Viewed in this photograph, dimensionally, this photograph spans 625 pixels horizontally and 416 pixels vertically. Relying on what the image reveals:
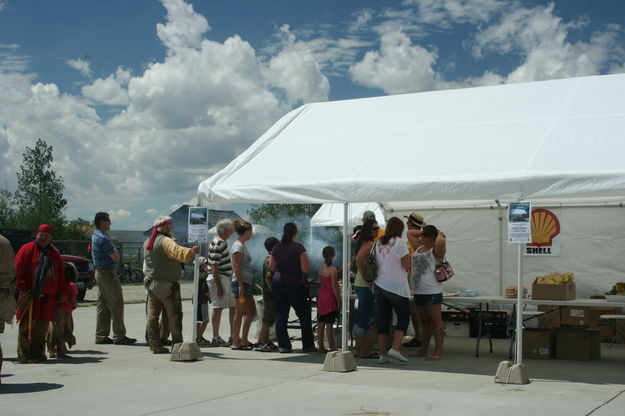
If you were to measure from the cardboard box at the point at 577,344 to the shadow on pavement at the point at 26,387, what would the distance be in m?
6.17

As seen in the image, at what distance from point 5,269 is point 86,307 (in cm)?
1122

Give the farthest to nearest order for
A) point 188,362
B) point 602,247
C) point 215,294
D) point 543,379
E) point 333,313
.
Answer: point 602,247 < point 215,294 < point 333,313 < point 188,362 < point 543,379

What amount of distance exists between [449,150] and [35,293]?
5.12 meters

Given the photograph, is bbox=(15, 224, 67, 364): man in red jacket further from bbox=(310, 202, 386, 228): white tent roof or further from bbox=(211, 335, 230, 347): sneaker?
bbox=(310, 202, 386, 228): white tent roof

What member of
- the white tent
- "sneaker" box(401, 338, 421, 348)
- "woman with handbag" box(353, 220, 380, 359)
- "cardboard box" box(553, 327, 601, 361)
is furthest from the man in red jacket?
"cardboard box" box(553, 327, 601, 361)

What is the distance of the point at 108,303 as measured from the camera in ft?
35.2

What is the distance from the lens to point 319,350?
1007cm

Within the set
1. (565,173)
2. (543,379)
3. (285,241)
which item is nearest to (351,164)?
(285,241)

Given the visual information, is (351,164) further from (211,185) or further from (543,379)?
(543,379)

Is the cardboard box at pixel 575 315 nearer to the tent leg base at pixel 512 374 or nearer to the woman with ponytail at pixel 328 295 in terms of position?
the woman with ponytail at pixel 328 295

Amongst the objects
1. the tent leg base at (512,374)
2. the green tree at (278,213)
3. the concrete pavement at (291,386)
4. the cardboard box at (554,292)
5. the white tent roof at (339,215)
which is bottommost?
the concrete pavement at (291,386)

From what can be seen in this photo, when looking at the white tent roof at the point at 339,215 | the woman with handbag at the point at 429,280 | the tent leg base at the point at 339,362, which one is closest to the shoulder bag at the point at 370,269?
the woman with handbag at the point at 429,280

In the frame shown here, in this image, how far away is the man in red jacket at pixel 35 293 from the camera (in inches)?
344

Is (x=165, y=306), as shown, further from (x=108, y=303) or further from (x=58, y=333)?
(x=108, y=303)
